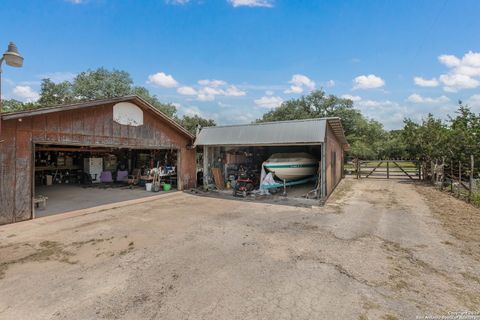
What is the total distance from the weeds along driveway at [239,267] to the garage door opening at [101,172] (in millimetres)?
4224

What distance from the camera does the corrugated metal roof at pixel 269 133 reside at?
9078mm

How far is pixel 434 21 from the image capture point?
26.6 ft

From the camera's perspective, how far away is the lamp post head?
4176 mm

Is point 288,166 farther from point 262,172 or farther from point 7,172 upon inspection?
point 7,172

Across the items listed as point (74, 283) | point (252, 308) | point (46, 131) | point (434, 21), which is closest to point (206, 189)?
point (46, 131)

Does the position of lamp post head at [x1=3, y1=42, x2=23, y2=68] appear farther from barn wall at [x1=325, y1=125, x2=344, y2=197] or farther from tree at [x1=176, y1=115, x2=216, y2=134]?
tree at [x1=176, y1=115, x2=216, y2=134]

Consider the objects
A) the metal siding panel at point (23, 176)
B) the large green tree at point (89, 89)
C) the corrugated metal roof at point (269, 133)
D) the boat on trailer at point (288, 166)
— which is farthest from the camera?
the large green tree at point (89, 89)

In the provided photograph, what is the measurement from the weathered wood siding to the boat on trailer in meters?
5.46

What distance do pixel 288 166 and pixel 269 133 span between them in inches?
73.4

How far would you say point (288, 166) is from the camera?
35.6ft

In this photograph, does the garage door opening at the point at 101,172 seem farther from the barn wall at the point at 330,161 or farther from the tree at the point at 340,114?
the tree at the point at 340,114

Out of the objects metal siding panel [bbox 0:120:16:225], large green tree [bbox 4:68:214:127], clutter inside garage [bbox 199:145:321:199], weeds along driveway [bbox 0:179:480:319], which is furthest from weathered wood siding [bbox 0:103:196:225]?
large green tree [bbox 4:68:214:127]

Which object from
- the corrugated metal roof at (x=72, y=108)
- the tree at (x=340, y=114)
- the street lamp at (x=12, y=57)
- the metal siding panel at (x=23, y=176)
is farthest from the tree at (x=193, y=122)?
the street lamp at (x=12, y=57)

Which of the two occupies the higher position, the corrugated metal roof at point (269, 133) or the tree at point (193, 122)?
the tree at point (193, 122)
